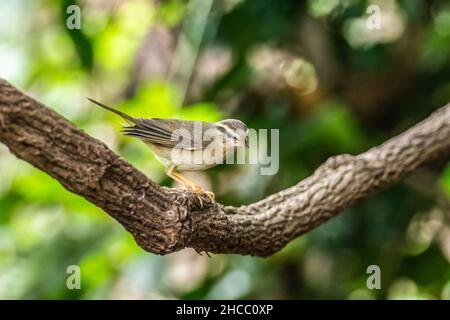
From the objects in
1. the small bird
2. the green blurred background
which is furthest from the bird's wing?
the green blurred background

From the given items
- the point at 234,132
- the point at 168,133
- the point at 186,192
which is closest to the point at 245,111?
the point at 234,132

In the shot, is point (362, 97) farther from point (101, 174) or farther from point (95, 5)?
point (101, 174)

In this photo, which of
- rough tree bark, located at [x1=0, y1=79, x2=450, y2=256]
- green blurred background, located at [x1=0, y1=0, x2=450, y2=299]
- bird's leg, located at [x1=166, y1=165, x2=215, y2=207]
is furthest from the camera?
green blurred background, located at [x1=0, y1=0, x2=450, y2=299]

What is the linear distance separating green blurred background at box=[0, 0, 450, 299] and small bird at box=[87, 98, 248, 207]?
649mm

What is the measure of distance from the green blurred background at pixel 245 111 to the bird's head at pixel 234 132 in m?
0.61

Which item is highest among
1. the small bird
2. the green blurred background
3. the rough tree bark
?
the green blurred background

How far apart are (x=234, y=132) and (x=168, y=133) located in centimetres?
23

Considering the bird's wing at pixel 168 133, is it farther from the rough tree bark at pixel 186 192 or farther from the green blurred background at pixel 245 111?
the green blurred background at pixel 245 111

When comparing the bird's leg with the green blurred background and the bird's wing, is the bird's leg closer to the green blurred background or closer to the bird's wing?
the bird's wing

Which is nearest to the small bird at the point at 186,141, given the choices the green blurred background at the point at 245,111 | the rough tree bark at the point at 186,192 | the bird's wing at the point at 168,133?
the bird's wing at the point at 168,133

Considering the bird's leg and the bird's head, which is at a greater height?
the bird's head

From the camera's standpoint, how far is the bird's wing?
8.73 feet

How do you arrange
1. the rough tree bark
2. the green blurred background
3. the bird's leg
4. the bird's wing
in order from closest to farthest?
the rough tree bark < the bird's leg < the bird's wing < the green blurred background

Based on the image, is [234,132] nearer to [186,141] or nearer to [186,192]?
[186,141]
